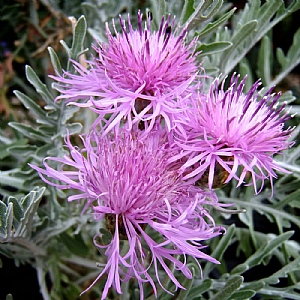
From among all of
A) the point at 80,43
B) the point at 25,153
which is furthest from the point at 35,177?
the point at 80,43

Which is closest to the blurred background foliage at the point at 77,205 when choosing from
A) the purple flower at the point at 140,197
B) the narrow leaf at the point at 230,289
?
the narrow leaf at the point at 230,289

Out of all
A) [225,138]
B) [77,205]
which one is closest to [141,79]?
[225,138]

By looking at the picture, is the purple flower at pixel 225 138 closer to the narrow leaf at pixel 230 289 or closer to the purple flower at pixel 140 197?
the purple flower at pixel 140 197

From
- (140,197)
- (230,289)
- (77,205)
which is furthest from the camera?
(77,205)

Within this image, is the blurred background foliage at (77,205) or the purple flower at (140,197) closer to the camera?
the purple flower at (140,197)

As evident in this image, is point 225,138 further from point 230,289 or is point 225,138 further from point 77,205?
point 77,205

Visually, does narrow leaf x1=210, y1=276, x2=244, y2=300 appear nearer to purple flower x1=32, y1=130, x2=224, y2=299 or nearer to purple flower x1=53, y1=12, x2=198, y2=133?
purple flower x1=32, y1=130, x2=224, y2=299

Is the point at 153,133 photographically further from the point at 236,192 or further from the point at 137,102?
the point at 236,192

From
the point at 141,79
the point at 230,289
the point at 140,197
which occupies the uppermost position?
the point at 141,79
